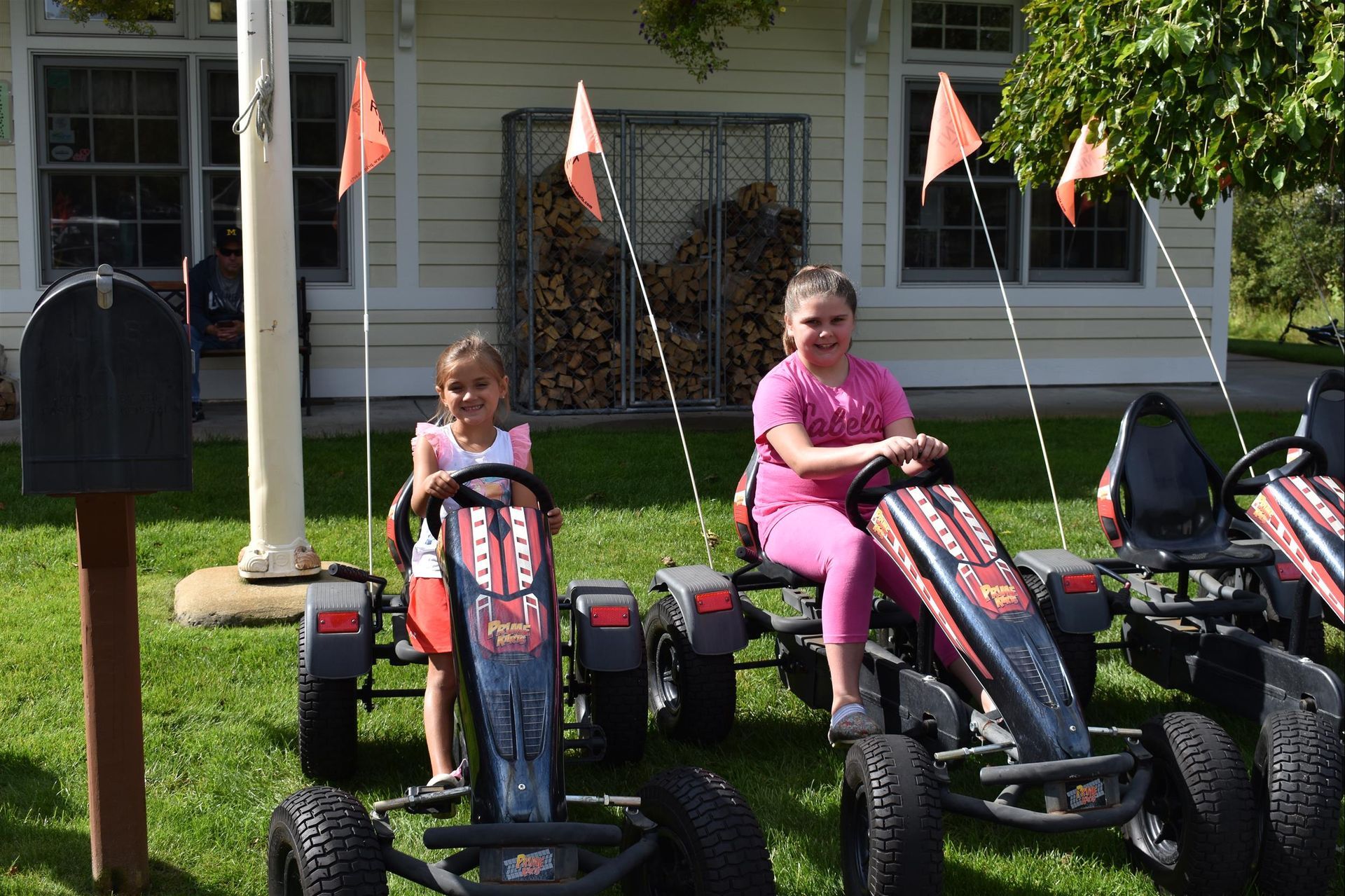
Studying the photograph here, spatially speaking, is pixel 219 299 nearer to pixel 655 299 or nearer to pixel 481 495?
pixel 655 299

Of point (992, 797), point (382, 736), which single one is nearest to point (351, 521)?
point (382, 736)

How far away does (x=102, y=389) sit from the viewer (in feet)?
9.25

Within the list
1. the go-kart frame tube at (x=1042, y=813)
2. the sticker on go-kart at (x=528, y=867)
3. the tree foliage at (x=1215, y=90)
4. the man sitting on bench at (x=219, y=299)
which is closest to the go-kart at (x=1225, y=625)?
the go-kart frame tube at (x=1042, y=813)

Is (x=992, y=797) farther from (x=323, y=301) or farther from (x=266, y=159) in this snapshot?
(x=323, y=301)

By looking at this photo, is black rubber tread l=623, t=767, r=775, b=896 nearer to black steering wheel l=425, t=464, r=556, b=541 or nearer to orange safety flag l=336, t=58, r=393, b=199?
black steering wheel l=425, t=464, r=556, b=541

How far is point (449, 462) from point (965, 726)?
1494mm

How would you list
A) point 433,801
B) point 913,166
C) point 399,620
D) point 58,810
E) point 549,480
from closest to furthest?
point 433,801, point 58,810, point 399,620, point 549,480, point 913,166

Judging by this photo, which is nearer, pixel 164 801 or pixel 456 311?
pixel 164 801

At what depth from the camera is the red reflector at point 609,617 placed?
361 centimetres

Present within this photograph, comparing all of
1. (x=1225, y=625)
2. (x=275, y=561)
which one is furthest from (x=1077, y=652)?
(x=275, y=561)

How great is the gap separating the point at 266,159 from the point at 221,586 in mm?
1636

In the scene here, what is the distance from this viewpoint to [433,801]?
2895mm

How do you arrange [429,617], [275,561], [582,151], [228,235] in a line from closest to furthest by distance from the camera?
1. [429,617]
2. [275,561]
3. [582,151]
4. [228,235]

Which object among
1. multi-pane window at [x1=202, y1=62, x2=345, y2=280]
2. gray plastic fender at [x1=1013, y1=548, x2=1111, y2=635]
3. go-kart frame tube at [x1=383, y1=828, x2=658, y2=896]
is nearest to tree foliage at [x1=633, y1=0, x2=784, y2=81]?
multi-pane window at [x1=202, y1=62, x2=345, y2=280]
